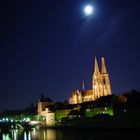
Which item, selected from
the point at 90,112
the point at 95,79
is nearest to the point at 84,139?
the point at 90,112

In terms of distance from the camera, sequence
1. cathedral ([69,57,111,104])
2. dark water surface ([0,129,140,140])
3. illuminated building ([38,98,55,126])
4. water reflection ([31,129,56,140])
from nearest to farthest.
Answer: dark water surface ([0,129,140,140]) → water reflection ([31,129,56,140]) → illuminated building ([38,98,55,126]) → cathedral ([69,57,111,104])

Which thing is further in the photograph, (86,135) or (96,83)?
(96,83)

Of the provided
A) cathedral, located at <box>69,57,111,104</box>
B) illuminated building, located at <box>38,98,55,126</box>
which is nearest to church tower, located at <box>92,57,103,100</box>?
cathedral, located at <box>69,57,111,104</box>

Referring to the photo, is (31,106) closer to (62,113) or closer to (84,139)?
(62,113)

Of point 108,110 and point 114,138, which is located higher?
point 108,110

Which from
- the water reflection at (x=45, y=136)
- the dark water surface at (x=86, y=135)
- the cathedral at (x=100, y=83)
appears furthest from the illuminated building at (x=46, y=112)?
the dark water surface at (x=86, y=135)

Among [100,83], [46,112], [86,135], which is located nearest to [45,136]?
[86,135]

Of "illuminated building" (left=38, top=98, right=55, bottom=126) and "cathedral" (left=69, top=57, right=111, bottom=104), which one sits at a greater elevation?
"cathedral" (left=69, top=57, right=111, bottom=104)

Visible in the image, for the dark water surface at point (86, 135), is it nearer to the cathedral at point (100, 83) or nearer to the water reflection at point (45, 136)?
the water reflection at point (45, 136)

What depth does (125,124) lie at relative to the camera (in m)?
57.5

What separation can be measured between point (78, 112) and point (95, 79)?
84.4ft

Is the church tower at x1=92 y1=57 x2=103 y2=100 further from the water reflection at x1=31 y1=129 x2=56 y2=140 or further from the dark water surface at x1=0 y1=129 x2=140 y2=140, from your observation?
the dark water surface at x1=0 y1=129 x2=140 y2=140

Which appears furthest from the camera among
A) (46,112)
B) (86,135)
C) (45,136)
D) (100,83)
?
(100,83)

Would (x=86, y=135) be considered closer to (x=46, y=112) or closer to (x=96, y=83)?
(x=46, y=112)
